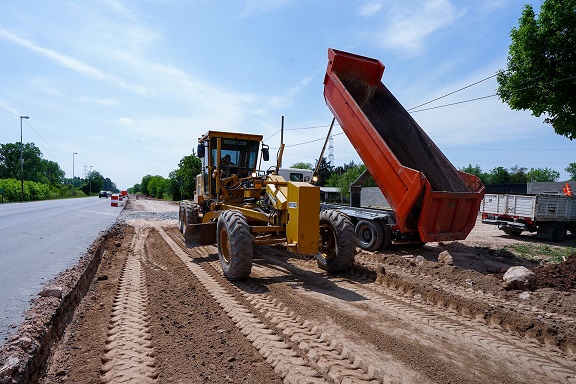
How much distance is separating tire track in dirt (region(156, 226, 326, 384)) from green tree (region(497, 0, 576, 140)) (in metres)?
13.8

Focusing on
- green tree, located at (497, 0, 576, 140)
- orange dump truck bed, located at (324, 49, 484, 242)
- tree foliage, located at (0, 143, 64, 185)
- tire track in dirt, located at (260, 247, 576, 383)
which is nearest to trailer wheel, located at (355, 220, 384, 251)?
orange dump truck bed, located at (324, 49, 484, 242)

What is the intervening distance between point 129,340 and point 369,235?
7.35m

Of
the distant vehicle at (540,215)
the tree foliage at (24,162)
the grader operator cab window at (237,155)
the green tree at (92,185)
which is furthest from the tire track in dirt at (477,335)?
the green tree at (92,185)

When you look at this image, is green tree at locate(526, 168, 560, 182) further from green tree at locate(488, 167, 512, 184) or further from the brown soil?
the brown soil

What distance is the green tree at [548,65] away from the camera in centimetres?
1262

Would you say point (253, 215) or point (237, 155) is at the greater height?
point (237, 155)

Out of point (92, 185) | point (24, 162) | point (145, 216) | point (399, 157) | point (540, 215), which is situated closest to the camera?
point (399, 157)

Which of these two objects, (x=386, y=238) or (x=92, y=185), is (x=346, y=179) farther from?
(x=92, y=185)

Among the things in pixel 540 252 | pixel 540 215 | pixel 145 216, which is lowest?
pixel 540 252

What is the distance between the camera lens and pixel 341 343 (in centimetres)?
372

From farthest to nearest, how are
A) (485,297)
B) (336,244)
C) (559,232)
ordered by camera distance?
(559,232)
(336,244)
(485,297)

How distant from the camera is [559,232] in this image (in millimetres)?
13016

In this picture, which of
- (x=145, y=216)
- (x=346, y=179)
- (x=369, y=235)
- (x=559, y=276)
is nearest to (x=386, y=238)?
(x=369, y=235)

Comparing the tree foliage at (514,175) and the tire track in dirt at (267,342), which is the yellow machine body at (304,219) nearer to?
the tire track in dirt at (267,342)
